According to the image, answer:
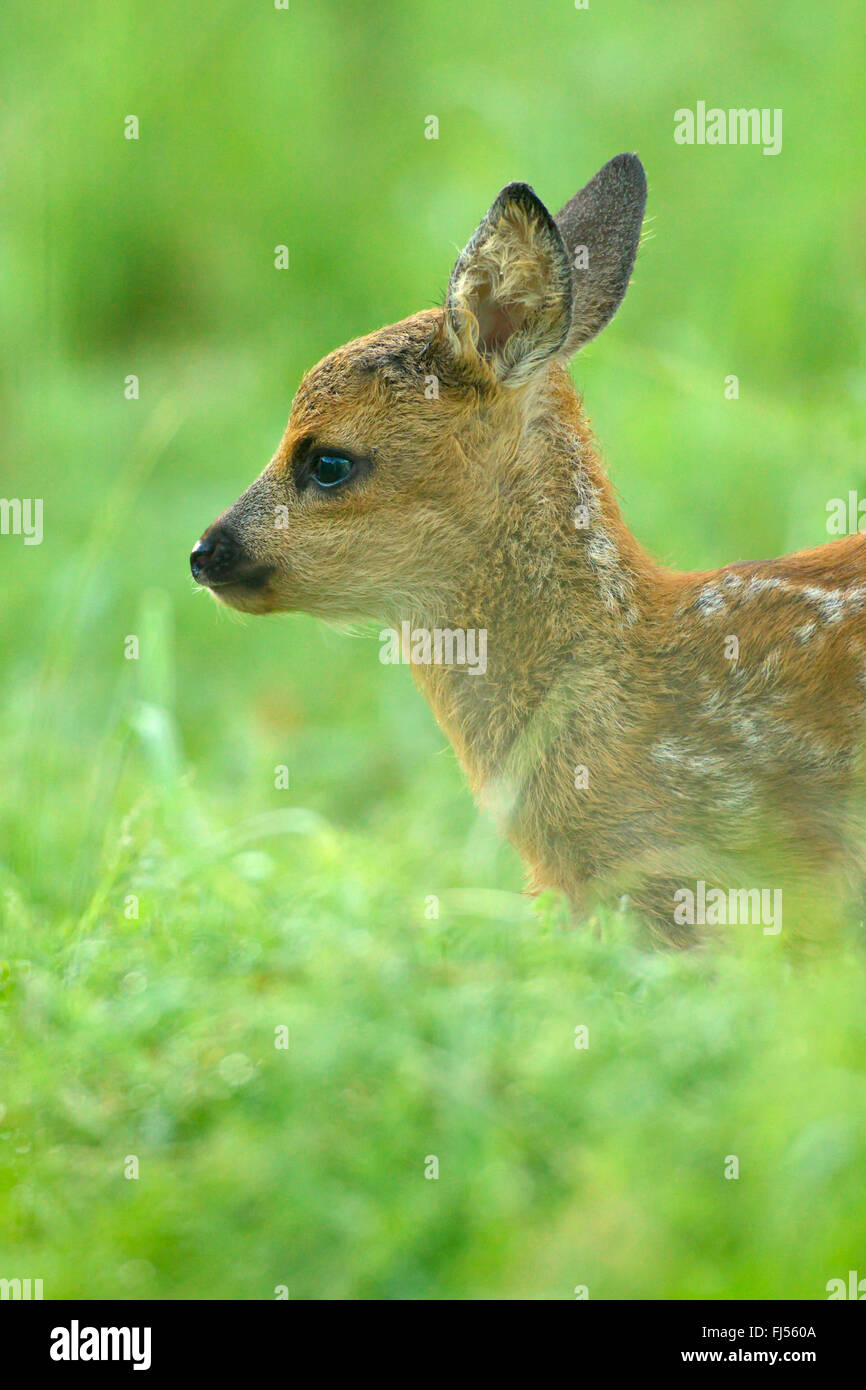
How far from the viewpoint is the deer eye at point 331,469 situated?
505cm

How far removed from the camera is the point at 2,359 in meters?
10.6

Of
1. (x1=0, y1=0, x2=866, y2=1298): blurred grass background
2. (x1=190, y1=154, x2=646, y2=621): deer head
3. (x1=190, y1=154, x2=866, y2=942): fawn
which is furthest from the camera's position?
(x1=190, y1=154, x2=646, y2=621): deer head

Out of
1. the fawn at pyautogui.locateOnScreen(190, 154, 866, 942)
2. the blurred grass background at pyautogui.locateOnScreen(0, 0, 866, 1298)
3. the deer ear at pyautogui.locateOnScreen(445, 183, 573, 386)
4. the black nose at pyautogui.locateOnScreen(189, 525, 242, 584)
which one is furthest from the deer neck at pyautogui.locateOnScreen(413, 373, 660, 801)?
the black nose at pyautogui.locateOnScreen(189, 525, 242, 584)

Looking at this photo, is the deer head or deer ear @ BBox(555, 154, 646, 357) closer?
the deer head

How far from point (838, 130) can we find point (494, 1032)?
759 centimetres

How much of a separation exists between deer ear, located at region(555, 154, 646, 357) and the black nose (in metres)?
1.18

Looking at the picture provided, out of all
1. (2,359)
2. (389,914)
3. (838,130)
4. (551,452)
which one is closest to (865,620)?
(551,452)

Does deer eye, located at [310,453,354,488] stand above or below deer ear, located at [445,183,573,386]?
below

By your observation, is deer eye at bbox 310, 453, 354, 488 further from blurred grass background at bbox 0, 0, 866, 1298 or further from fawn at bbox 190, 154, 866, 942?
blurred grass background at bbox 0, 0, 866, 1298

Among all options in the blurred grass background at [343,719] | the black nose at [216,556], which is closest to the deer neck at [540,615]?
the blurred grass background at [343,719]

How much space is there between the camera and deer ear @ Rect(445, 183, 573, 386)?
4852 millimetres

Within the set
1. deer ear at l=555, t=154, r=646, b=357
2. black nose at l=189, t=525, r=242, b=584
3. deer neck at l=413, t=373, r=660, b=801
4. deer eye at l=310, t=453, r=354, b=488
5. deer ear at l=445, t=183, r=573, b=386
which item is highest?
deer ear at l=555, t=154, r=646, b=357

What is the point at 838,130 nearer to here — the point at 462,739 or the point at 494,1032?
the point at 462,739

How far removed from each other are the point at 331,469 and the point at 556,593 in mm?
775
